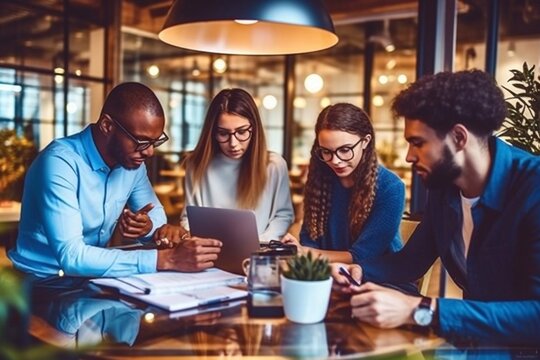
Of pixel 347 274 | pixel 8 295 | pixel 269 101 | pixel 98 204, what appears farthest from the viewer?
pixel 269 101

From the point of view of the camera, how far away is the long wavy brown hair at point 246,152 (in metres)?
2.42

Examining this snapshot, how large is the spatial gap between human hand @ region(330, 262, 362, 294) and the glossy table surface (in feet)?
0.46

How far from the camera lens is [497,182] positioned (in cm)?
148

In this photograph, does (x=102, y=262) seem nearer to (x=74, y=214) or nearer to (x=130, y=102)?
(x=74, y=214)

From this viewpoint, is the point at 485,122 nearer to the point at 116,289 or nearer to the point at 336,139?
the point at 336,139

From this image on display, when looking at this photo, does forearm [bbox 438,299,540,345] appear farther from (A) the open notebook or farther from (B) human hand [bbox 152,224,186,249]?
(B) human hand [bbox 152,224,186,249]

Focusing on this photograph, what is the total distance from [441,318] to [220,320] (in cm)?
52

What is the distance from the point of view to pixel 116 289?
155cm

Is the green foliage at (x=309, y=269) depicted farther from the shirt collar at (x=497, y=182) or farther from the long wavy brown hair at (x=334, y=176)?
the long wavy brown hair at (x=334, y=176)

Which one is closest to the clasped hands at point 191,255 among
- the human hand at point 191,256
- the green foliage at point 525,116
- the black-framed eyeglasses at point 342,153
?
the human hand at point 191,256

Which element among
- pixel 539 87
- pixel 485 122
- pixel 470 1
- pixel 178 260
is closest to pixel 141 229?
pixel 178 260

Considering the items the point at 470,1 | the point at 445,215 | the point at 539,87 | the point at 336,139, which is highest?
the point at 470,1

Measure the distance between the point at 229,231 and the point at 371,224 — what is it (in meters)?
0.55

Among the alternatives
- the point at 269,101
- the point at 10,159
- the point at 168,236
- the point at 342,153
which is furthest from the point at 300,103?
the point at 168,236
